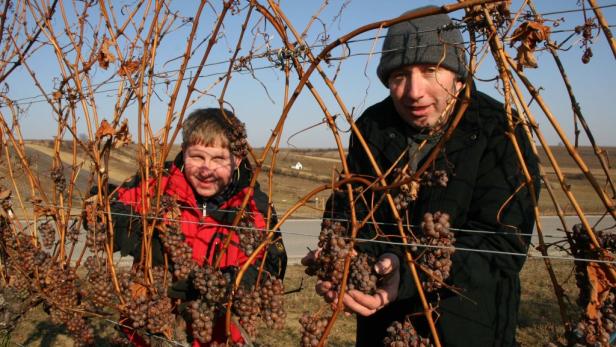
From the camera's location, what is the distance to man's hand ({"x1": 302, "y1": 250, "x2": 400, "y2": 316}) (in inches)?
50.8

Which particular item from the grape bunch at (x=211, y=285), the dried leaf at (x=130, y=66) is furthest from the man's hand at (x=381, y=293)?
the dried leaf at (x=130, y=66)

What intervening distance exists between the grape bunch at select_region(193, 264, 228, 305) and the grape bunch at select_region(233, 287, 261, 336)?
54 mm

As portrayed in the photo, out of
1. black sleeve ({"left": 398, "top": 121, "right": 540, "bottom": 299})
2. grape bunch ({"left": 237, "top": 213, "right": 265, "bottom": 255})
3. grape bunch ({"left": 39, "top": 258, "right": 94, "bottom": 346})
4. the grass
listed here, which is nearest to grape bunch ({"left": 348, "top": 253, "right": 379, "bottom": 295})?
black sleeve ({"left": 398, "top": 121, "right": 540, "bottom": 299})

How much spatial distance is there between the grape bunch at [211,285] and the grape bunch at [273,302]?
132mm

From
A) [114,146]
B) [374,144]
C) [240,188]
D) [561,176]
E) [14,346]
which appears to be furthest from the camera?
[14,346]

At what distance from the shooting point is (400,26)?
1.62 m

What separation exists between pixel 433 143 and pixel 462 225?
0.28m

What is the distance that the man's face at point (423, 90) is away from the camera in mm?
1533

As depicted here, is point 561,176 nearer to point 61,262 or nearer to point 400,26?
point 400,26

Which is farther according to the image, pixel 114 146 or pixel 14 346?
pixel 14 346

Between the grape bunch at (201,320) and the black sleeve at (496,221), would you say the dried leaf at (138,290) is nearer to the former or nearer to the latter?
the grape bunch at (201,320)

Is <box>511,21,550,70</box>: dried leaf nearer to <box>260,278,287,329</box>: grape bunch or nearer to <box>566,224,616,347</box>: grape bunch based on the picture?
<box>566,224,616,347</box>: grape bunch

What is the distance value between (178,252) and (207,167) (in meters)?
0.48

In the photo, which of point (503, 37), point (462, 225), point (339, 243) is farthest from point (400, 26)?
point (339, 243)
